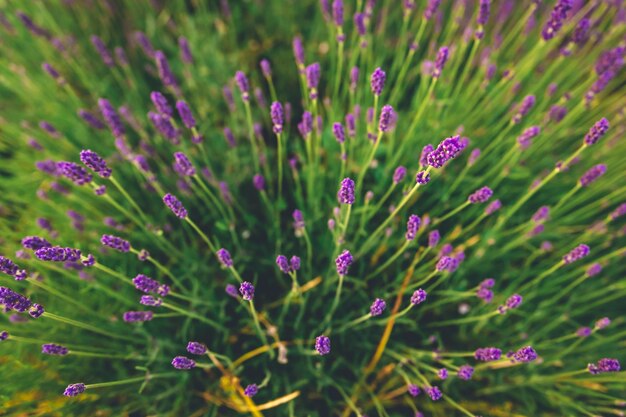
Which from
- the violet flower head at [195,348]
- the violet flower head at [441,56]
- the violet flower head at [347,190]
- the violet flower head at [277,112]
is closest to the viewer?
the violet flower head at [347,190]

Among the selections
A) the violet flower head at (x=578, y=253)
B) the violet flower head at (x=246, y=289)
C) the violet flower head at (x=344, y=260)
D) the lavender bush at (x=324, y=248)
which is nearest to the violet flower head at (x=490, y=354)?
the lavender bush at (x=324, y=248)

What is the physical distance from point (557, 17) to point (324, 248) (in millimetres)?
1325

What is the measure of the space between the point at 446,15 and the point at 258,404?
2796 mm

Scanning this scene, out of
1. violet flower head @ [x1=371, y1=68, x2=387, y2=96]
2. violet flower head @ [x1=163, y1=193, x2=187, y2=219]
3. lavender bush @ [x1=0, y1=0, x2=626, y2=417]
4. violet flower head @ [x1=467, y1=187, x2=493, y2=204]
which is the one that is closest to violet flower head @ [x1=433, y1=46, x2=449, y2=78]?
lavender bush @ [x1=0, y1=0, x2=626, y2=417]

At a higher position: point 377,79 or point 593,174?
point 377,79

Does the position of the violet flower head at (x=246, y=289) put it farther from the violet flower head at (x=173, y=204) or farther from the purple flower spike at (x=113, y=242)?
the purple flower spike at (x=113, y=242)

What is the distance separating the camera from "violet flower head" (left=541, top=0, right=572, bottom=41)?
5.59 ft

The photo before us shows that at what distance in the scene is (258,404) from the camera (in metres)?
1.97

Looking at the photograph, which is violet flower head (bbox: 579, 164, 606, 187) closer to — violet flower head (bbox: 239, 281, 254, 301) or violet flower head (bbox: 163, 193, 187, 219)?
violet flower head (bbox: 239, 281, 254, 301)

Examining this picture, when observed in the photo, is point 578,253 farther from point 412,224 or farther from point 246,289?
point 246,289

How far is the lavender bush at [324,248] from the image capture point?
184 cm

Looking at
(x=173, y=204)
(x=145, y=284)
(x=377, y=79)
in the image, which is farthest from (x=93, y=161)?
(x=377, y=79)

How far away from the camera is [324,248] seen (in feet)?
6.99

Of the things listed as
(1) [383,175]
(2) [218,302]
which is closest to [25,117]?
(2) [218,302]
